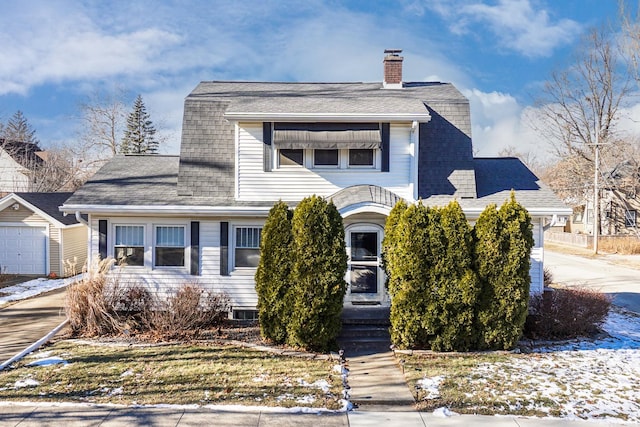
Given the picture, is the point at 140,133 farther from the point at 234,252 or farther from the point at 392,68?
the point at 234,252

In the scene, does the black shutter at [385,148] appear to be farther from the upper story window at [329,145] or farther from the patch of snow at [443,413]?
the patch of snow at [443,413]

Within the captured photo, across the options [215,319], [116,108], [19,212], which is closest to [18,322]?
[215,319]

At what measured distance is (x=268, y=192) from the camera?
32.2 ft

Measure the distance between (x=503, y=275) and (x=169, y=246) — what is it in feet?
24.8

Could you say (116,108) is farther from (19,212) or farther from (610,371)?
(610,371)

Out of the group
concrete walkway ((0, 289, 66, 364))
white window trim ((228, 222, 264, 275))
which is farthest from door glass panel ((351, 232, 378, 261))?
concrete walkway ((0, 289, 66, 364))

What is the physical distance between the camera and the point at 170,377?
621cm

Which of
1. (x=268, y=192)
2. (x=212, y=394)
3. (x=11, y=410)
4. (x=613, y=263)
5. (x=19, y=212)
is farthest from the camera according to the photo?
(x=613, y=263)

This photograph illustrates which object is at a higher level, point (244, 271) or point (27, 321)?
point (244, 271)

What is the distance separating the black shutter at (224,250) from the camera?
372 inches

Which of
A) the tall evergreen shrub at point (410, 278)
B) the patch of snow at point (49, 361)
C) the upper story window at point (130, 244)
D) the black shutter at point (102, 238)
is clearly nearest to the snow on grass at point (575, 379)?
the tall evergreen shrub at point (410, 278)

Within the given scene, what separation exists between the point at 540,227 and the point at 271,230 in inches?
259

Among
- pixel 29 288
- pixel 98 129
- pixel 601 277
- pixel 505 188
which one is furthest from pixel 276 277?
pixel 98 129

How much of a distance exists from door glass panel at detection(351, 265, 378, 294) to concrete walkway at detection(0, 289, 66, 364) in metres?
6.95
